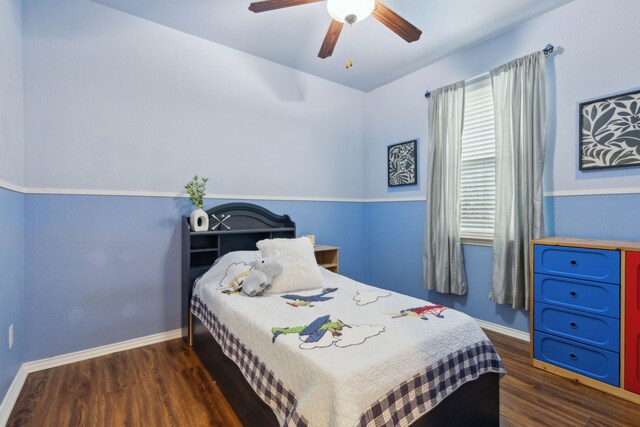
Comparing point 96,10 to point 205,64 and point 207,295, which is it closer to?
point 205,64

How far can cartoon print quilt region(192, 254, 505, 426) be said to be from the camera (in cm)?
103

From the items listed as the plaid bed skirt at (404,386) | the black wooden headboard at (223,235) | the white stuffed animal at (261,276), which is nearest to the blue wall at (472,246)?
the black wooden headboard at (223,235)

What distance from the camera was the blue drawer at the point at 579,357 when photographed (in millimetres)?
1832

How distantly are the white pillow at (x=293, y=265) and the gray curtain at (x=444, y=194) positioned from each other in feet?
4.71

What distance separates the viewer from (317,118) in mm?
3645

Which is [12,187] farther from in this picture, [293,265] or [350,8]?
[350,8]

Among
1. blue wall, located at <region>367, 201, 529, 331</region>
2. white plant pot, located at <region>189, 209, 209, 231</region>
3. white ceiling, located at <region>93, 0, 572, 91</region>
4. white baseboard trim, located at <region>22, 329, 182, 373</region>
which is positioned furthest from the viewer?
blue wall, located at <region>367, 201, 529, 331</region>

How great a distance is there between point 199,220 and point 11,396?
1.50 metres

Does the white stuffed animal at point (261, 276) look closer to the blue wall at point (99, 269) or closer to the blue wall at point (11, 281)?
the blue wall at point (99, 269)

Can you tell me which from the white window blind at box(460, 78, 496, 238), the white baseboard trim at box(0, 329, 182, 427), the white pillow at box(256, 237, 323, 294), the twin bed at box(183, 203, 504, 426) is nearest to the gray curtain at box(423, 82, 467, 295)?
the white window blind at box(460, 78, 496, 238)

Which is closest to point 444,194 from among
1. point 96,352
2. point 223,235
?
point 223,235

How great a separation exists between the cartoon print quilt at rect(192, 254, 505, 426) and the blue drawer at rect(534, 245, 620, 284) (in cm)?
99

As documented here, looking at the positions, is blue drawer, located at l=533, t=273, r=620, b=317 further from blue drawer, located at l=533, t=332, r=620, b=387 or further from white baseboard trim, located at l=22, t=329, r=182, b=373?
white baseboard trim, located at l=22, t=329, r=182, b=373

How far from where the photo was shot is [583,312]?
195cm
